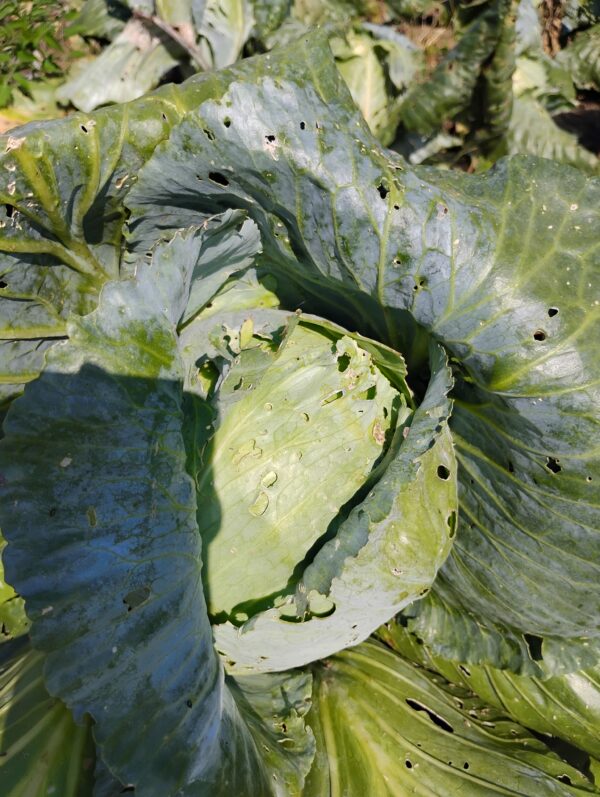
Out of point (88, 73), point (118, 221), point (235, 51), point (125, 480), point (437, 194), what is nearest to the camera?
point (125, 480)

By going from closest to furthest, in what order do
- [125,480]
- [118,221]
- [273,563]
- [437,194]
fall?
[125,480], [437,194], [273,563], [118,221]

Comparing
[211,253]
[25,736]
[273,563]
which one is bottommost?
[25,736]

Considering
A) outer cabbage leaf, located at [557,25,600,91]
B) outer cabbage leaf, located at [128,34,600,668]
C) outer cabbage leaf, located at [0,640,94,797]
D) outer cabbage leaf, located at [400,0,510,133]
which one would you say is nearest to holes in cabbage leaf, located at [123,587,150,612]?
outer cabbage leaf, located at [0,640,94,797]

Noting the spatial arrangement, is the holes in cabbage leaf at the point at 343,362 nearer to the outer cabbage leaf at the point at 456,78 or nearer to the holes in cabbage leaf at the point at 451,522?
the holes in cabbage leaf at the point at 451,522

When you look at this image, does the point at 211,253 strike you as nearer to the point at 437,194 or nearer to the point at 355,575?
the point at 437,194

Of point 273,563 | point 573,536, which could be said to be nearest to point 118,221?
point 273,563

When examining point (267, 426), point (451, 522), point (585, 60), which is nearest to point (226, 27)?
point (585, 60)

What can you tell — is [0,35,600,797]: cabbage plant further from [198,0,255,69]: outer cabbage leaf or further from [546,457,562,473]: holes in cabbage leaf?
[198,0,255,69]: outer cabbage leaf

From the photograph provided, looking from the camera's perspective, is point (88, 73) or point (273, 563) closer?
point (273, 563)
